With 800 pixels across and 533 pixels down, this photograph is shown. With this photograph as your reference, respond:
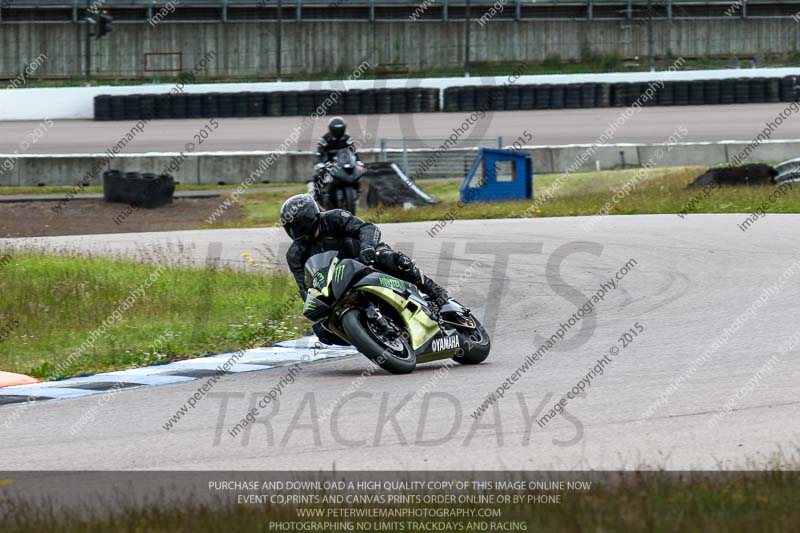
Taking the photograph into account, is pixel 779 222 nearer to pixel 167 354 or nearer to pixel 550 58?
pixel 167 354

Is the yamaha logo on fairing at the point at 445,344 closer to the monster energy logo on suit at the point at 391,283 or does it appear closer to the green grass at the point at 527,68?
the monster energy logo on suit at the point at 391,283

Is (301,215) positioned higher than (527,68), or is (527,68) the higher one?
(527,68)

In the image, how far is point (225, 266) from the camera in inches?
583

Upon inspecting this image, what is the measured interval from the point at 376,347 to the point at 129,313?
4.26 meters

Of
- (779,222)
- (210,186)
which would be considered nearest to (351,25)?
Result: (210,186)

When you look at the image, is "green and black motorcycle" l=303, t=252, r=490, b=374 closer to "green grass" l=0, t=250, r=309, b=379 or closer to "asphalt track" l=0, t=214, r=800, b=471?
"asphalt track" l=0, t=214, r=800, b=471

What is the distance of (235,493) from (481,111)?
103 feet

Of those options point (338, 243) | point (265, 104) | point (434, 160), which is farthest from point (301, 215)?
point (265, 104)

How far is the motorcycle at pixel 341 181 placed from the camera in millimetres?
17375

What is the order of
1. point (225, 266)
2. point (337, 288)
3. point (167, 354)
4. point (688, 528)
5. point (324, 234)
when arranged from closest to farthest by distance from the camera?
point (688, 528), point (337, 288), point (324, 234), point (167, 354), point (225, 266)

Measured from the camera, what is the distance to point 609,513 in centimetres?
460

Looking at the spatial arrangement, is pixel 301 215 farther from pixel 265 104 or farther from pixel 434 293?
pixel 265 104

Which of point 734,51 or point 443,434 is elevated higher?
point 734,51

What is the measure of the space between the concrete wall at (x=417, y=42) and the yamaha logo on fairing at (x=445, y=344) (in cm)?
3553
